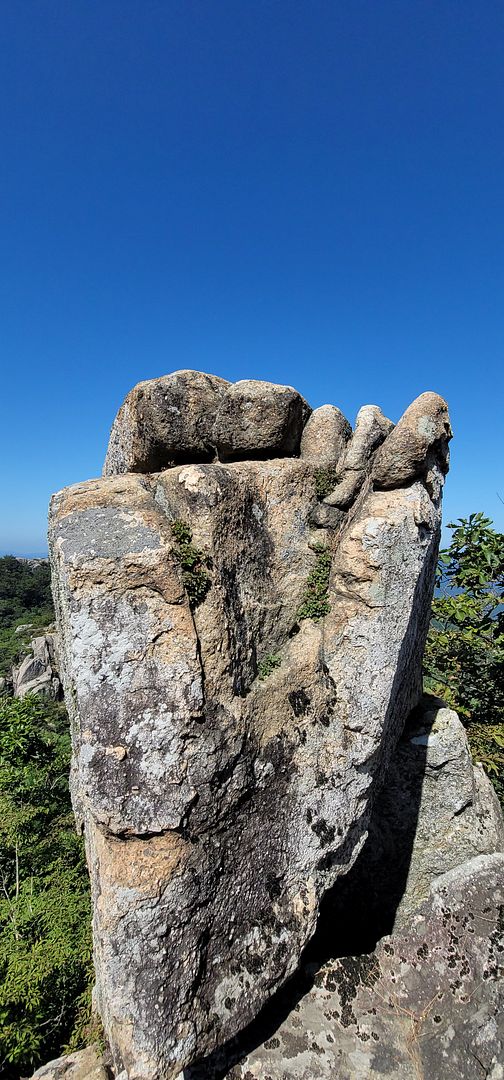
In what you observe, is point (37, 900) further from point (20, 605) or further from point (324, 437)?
point (20, 605)

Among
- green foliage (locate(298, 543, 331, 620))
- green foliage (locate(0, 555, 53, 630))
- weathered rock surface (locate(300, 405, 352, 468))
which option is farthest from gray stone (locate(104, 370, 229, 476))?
green foliage (locate(0, 555, 53, 630))

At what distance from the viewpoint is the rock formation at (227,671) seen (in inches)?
275

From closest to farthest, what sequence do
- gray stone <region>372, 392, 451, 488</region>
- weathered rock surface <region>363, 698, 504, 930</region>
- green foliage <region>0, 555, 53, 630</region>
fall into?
1. gray stone <region>372, 392, 451, 488</region>
2. weathered rock surface <region>363, 698, 504, 930</region>
3. green foliage <region>0, 555, 53, 630</region>

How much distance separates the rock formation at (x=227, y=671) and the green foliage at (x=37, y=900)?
101 inches

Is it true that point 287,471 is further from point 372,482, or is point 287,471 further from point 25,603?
point 25,603

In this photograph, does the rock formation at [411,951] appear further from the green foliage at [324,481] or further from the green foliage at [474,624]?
the green foliage at [324,481]

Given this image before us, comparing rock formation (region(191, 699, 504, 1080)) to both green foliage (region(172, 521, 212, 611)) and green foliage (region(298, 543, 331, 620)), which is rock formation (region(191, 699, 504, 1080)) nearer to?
green foliage (region(298, 543, 331, 620))

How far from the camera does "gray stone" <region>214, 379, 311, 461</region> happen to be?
952 centimetres

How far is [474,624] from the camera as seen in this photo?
50.9 ft

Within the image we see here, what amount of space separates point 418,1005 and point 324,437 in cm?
1129

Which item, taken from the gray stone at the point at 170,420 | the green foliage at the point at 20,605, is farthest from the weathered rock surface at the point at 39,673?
the gray stone at the point at 170,420

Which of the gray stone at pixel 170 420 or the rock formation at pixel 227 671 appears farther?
the gray stone at pixel 170 420

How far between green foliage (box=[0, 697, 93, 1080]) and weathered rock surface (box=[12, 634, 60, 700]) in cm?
2846

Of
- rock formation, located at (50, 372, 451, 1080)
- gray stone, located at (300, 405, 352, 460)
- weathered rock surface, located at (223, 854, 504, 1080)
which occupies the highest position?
gray stone, located at (300, 405, 352, 460)
